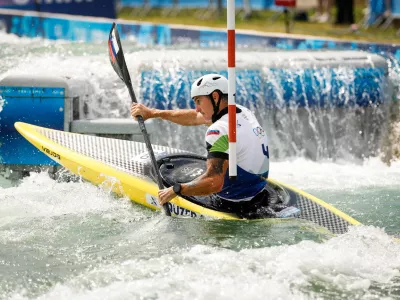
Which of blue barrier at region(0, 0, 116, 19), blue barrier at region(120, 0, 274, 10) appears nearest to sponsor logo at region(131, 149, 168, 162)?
blue barrier at region(0, 0, 116, 19)

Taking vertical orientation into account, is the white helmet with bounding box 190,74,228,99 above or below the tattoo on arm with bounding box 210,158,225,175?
above

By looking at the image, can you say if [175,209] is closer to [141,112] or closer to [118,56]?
[141,112]

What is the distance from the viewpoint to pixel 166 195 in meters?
5.64

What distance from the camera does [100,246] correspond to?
549 cm

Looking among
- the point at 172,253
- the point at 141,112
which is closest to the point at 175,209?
the point at 172,253

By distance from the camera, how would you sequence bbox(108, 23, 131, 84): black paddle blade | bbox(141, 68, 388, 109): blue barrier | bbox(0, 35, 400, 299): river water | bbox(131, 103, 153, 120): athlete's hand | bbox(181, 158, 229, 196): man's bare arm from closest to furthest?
bbox(0, 35, 400, 299): river water → bbox(181, 158, 229, 196): man's bare arm → bbox(131, 103, 153, 120): athlete's hand → bbox(108, 23, 131, 84): black paddle blade → bbox(141, 68, 388, 109): blue barrier

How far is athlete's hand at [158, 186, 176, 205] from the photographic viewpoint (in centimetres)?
562

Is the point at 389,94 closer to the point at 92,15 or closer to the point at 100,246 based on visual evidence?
the point at 100,246

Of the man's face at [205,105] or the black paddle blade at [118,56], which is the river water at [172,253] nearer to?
the man's face at [205,105]

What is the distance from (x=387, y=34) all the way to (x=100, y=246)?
1018cm

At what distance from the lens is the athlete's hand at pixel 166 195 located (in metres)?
5.62

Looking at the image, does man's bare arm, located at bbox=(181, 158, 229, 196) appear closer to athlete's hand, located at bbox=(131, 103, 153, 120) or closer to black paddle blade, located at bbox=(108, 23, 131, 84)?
athlete's hand, located at bbox=(131, 103, 153, 120)

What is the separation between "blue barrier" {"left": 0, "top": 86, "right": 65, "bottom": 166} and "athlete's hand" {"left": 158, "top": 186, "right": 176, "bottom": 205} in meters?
2.58

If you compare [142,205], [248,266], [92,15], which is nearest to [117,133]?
[142,205]
